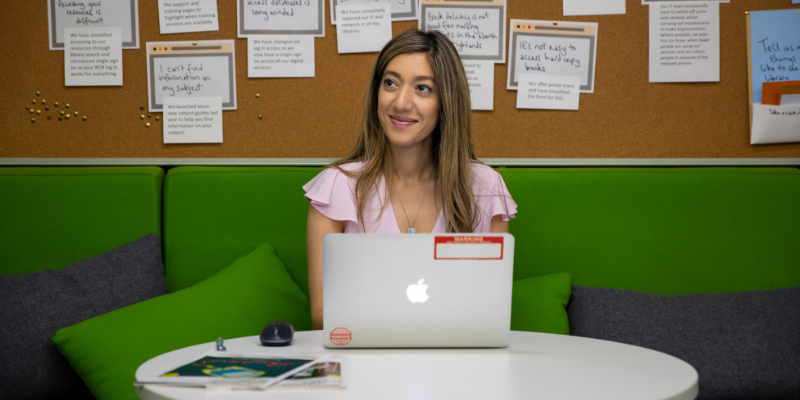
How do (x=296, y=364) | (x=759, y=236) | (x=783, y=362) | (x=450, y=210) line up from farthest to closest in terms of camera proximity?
(x=759, y=236) → (x=450, y=210) → (x=783, y=362) → (x=296, y=364)

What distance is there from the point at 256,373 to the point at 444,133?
0.88m

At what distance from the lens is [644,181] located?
64.7 inches

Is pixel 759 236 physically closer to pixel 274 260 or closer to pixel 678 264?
pixel 678 264

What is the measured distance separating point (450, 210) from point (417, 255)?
2.07 ft

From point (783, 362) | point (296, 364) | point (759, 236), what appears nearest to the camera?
point (296, 364)

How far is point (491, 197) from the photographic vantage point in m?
1.53

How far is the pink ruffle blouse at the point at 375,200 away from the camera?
1.44 meters

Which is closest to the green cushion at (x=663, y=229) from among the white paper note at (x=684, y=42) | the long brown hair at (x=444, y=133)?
the long brown hair at (x=444, y=133)

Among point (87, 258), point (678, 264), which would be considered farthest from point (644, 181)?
point (87, 258)

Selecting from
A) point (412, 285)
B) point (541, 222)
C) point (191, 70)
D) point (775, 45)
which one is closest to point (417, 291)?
point (412, 285)

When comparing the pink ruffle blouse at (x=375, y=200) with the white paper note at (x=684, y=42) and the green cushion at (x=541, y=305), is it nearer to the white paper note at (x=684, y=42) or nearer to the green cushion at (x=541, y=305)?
the green cushion at (x=541, y=305)

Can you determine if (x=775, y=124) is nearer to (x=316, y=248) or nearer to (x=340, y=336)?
(x=316, y=248)

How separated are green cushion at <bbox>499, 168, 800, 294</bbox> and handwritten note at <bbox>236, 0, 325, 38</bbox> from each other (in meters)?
0.75

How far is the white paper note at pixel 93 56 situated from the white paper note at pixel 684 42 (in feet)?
5.26
